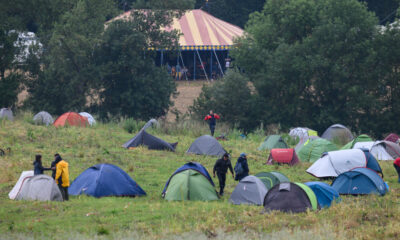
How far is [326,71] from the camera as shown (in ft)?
130

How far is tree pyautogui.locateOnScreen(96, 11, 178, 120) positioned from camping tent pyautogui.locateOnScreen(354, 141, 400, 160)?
58.0 ft

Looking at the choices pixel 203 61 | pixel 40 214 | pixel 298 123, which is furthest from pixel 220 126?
pixel 40 214

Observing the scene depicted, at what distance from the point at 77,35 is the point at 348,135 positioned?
1757 centimetres

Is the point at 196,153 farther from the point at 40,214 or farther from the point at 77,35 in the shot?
the point at 77,35

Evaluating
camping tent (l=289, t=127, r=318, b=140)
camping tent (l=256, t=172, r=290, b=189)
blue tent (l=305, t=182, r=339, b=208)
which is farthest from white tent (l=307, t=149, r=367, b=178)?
camping tent (l=289, t=127, r=318, b=140)

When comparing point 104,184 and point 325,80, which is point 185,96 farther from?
point 104,184

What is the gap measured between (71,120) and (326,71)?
17047 mm

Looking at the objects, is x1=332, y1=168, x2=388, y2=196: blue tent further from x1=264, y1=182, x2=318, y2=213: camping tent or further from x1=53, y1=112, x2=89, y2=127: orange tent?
x1=53, y1=112, x2=89, y2=127: orange tent

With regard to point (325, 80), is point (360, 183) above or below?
below

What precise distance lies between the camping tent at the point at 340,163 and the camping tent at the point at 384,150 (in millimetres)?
4252

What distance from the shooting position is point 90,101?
42.0m

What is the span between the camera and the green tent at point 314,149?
25.2 m

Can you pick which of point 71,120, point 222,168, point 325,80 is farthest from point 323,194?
point 325,80

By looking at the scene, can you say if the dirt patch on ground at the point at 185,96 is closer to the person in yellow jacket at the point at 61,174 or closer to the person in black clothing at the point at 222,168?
the person in black clothing at the point at 222,168
